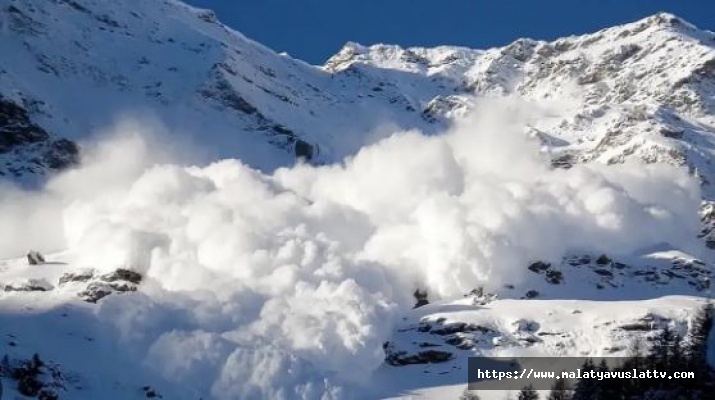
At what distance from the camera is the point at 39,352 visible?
198m

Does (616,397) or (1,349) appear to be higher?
(1,349)

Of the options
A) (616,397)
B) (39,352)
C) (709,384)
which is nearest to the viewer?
(709,384)

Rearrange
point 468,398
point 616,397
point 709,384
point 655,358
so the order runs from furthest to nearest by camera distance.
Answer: point 468,398 → point 655,358 → point 616,397 → point 709,384

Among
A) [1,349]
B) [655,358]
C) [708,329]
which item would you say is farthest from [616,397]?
[1,349]

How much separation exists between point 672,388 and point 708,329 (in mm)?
36947

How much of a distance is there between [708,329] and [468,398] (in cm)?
4048

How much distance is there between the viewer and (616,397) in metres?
135

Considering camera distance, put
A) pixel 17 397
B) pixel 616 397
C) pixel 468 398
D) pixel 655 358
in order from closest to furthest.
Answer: pixel 616 397, pixel 655 358, pixel 17 397, pixel 468 398

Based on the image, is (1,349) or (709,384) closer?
(709,384)

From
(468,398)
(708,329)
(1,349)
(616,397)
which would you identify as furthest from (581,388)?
(1,349)

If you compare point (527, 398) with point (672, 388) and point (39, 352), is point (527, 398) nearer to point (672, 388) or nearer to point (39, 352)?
point (672, 388)

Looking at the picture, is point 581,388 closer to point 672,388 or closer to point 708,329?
point 672,388

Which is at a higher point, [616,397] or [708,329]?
[708,329]

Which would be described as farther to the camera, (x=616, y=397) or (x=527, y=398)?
(x=527, y=398)
